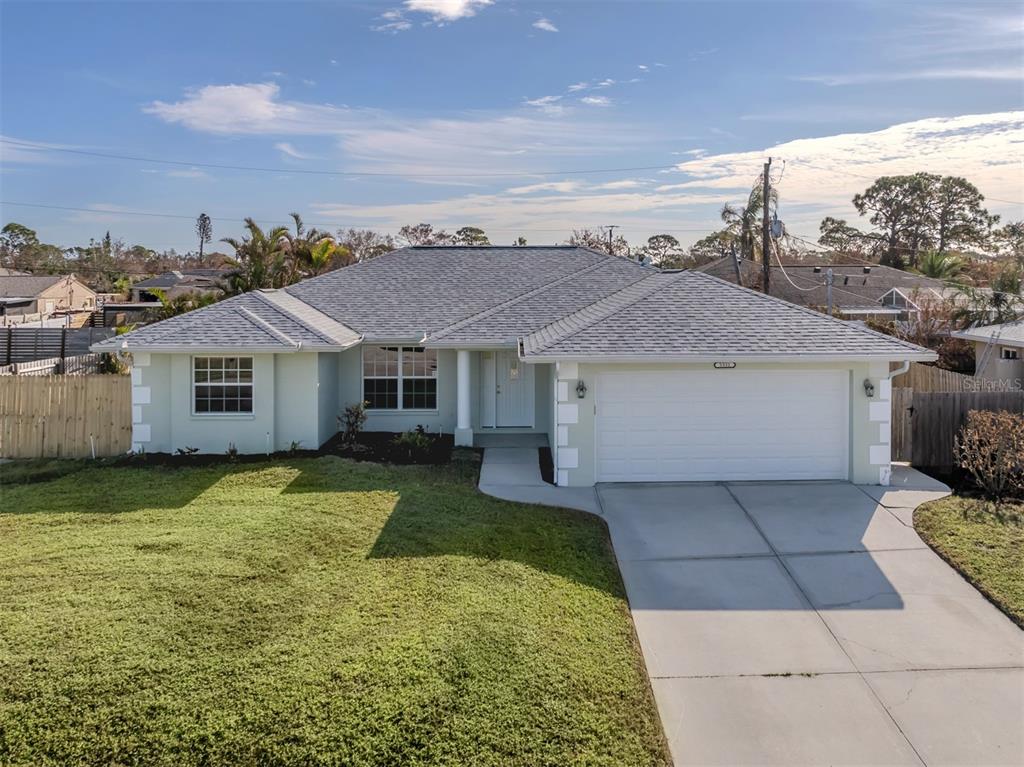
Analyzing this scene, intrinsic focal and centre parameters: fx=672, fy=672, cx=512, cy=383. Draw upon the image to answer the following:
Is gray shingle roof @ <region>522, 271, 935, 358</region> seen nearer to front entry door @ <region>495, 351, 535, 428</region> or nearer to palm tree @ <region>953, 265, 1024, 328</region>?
front entry door @ <region>495, 351, 535, 428</region>

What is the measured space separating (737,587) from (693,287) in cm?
823

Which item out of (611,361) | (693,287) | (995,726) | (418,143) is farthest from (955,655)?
(418,143)

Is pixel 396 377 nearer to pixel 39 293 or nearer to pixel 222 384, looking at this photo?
pixel 222 384

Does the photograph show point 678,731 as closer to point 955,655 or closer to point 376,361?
point 955,655

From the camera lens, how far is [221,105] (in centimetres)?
1922

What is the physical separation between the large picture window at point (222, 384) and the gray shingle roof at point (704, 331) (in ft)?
20.5

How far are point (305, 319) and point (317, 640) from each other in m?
10.3

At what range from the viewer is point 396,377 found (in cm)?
1675

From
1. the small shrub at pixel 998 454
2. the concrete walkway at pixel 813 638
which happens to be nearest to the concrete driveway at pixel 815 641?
the concrete walkway at pixel 813 638

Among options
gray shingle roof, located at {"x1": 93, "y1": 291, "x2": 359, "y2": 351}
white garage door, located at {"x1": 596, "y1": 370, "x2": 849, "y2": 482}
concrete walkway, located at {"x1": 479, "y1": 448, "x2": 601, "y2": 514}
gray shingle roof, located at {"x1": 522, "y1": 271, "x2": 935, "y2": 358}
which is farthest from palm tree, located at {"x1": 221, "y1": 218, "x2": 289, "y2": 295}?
white garage door, located at {"x1": 596, "y1": 370, "x2": 849, "y2": 482}

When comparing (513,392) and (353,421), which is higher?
(513,392)

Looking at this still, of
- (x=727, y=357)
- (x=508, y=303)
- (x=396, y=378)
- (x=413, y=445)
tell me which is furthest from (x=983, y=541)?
(x=396, y=378)

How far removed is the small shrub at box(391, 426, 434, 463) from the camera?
14273 millimetres

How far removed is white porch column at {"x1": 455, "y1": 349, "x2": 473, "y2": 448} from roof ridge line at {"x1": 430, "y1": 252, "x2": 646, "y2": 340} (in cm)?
63
